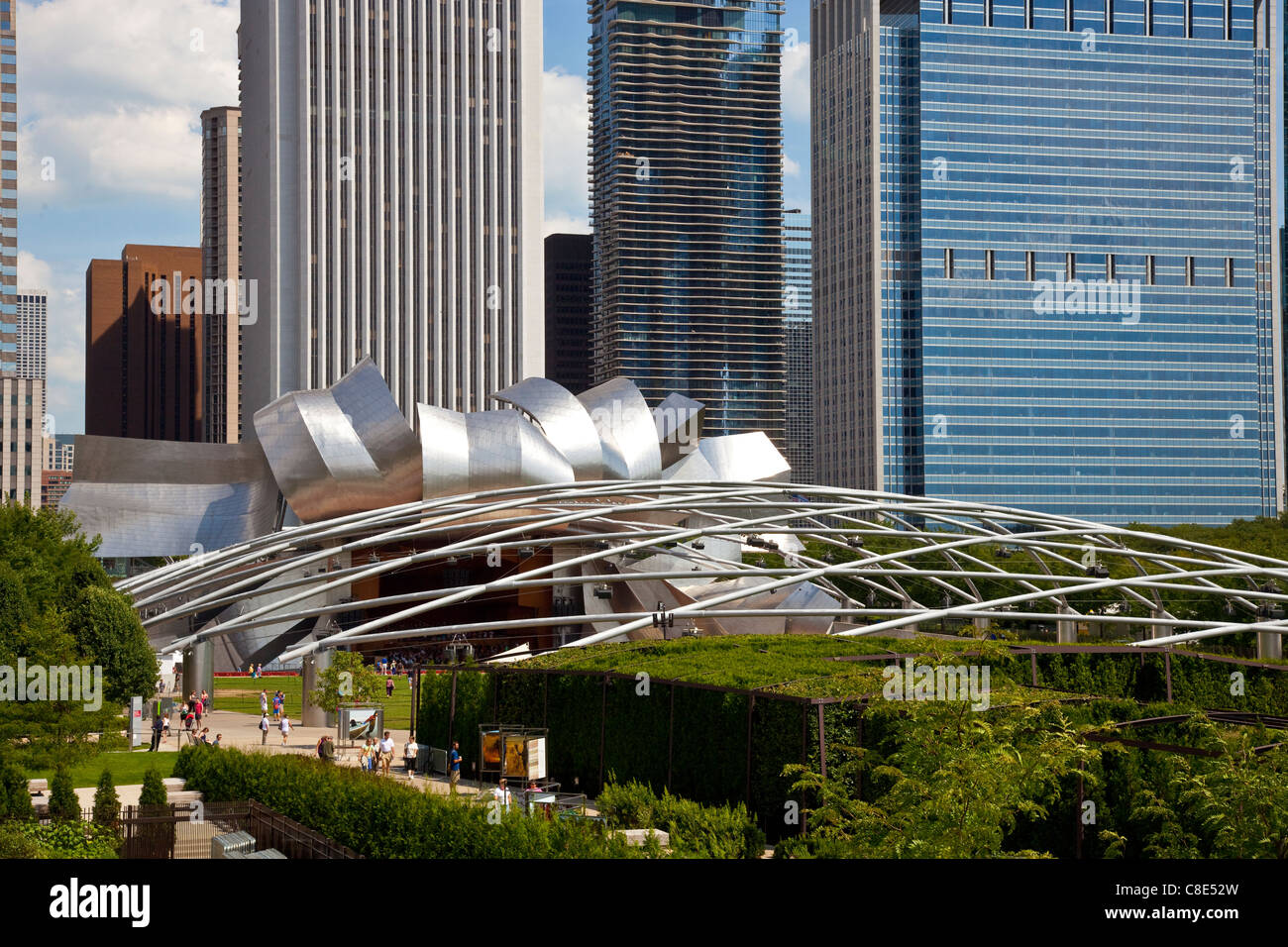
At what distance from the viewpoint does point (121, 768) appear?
31.9m

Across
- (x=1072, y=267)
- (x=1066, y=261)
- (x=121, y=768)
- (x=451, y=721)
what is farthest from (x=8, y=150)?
(x=1072, y=267)

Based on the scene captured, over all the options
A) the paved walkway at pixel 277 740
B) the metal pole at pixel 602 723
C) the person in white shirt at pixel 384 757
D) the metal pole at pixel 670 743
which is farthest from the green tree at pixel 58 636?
the metal pole at pixel 670 743

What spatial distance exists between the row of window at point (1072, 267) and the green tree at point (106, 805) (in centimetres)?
14369

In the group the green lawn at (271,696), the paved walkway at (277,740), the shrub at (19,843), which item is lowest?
the green lawn at (271,696)

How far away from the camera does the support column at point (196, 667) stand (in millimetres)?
44125

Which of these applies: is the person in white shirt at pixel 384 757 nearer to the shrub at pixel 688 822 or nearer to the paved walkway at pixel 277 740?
the paved walkway at pixel 277 740

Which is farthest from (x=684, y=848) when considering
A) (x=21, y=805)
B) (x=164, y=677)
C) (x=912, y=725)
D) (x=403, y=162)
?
(x=403, y=162)

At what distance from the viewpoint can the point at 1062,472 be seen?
510ft

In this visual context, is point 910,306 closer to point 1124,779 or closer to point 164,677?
point 164,677

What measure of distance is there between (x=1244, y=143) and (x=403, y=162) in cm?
9886

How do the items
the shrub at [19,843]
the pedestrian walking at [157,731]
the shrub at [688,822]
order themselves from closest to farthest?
the shrub at [19,843] < the shrub at [688,822] < the pedestrian walking at [157,731]

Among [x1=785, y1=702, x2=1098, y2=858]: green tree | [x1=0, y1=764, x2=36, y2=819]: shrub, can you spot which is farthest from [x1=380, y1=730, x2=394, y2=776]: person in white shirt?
[x1=785, y1=702, x2=1098, y2=858]: green tree
